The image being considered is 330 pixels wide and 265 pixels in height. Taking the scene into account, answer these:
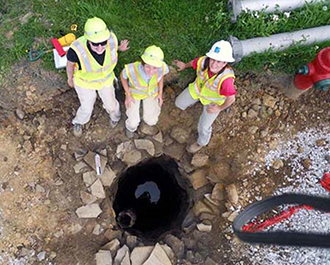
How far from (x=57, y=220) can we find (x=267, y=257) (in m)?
2.64

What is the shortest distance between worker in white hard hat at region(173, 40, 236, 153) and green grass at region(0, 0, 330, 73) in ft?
1.61

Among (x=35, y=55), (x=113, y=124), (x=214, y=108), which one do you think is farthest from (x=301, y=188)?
(x=35, y=55)

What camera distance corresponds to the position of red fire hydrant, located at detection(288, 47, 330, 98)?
4234mm

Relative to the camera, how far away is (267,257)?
4746 mm

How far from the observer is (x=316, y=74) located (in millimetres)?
4387

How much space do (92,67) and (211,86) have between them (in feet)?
4.10

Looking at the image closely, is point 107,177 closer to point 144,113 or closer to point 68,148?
point 68,148

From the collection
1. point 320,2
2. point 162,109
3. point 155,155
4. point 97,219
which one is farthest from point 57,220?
point 320,2

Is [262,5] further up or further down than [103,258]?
further up

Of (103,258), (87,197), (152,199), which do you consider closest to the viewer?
(103,258)

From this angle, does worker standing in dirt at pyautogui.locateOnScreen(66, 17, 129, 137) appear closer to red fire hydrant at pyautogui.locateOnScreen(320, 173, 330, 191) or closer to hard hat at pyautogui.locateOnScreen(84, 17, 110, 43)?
hard hat at pyautogui.locateOnScreen(84, 17, 110, 43)

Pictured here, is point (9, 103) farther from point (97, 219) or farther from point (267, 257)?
point (267, 257)

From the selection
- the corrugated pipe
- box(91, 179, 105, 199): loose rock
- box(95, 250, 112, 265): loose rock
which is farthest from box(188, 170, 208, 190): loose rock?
the corrugated pipe

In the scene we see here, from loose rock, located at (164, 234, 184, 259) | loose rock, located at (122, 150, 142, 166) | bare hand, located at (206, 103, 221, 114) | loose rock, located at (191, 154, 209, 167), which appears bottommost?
loose rock, located at (164, 234, 184, 259)
